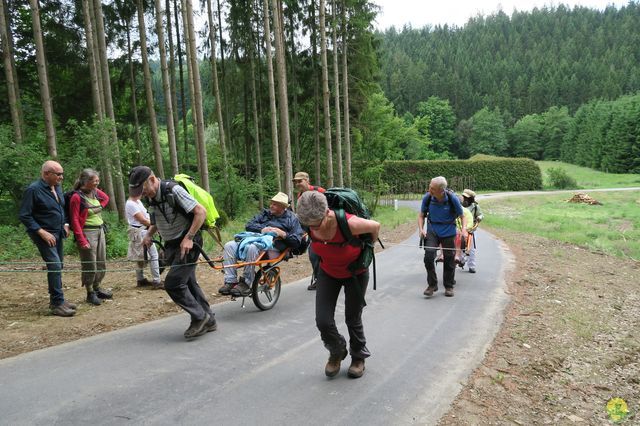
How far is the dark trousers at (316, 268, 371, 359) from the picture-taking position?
14.4ft

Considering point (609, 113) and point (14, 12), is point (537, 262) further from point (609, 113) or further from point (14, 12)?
point (609, 113)

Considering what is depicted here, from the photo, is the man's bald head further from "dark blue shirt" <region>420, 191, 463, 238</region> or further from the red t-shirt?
"dark blue shirt" <region>420, 191, 463, 238</region>

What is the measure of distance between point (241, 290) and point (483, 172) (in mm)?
52893

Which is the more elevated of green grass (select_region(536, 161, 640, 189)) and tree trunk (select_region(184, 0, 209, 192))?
tree trunk (select_region(184, 0, 209, 192))

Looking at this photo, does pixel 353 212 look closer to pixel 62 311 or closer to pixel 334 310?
pixel 334 310

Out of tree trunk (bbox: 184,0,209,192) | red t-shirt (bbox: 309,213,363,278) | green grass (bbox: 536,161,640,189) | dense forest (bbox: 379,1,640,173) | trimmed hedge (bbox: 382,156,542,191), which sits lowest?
green grass (bbox: 536,161,640,189)

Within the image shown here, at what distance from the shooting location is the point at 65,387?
13.8ft

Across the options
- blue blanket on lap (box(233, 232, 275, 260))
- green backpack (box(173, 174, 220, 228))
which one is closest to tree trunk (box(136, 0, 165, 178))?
blue blanket on lap (box(233, 232, 275, 260))

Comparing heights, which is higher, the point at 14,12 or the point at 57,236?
the point at 14,12

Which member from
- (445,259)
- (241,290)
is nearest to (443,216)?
(445,259)

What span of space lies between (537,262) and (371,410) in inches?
378

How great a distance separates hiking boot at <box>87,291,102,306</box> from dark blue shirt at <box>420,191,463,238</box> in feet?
18.4

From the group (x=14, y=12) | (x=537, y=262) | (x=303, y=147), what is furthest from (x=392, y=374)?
(x=303, y=147)

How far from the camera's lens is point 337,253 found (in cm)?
422
